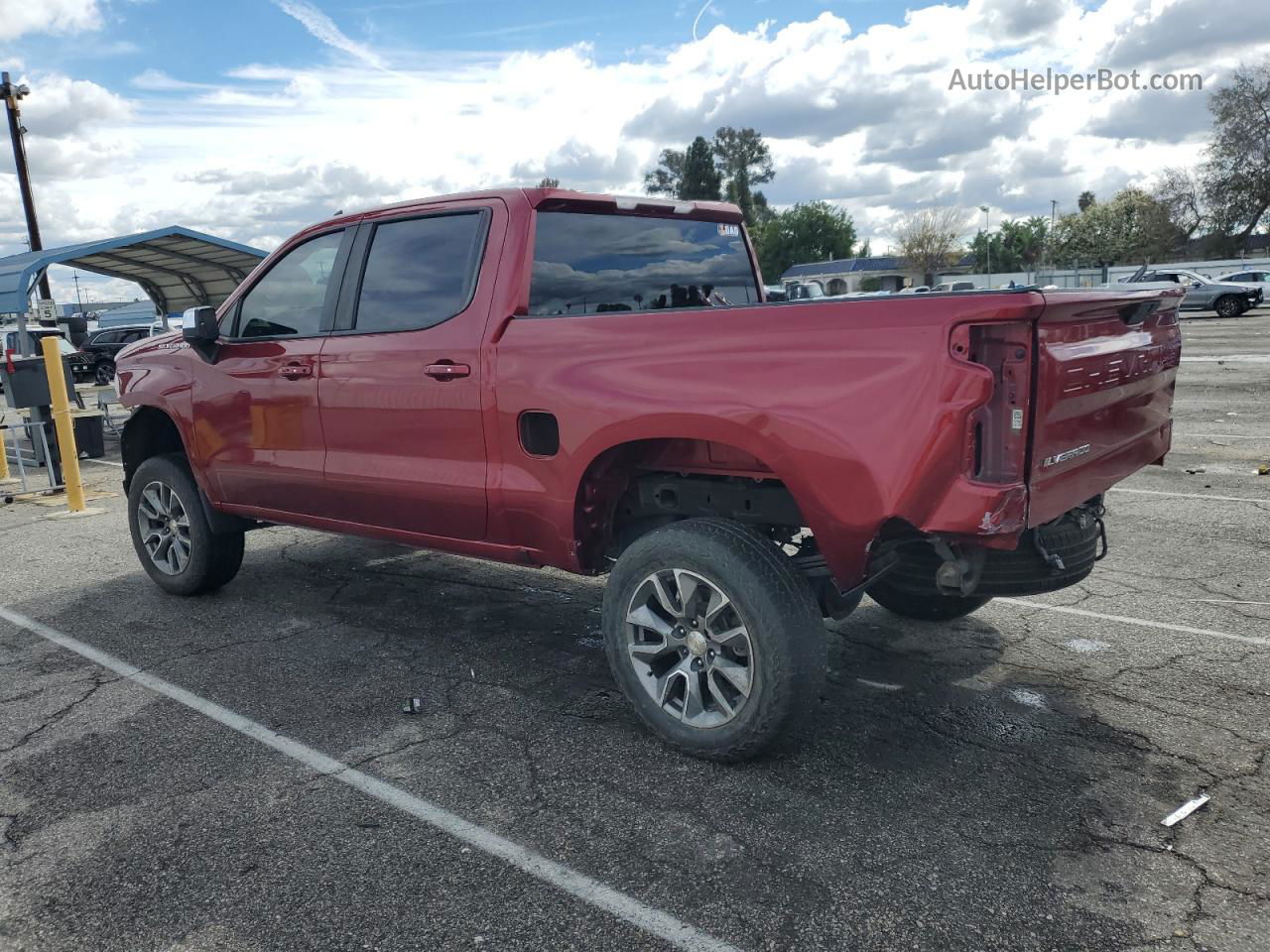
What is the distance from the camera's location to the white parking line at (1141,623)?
4656 mm

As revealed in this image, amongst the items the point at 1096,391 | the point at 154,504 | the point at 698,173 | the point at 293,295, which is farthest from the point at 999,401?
the point at 698,173

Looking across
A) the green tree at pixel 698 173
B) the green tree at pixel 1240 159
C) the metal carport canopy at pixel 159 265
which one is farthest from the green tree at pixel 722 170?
the metal carport canopy at pixel 159 265

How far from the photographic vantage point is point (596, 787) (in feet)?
11.4

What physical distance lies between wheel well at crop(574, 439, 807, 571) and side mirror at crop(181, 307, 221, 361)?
250 cm

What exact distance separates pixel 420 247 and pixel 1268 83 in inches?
2609

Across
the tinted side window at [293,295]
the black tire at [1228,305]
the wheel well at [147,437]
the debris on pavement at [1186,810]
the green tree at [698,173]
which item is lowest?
the black tire at [1228,305]

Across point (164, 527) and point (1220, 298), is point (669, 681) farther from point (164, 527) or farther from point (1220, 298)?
point (1220, 298)

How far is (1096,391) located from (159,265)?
18.4 metres

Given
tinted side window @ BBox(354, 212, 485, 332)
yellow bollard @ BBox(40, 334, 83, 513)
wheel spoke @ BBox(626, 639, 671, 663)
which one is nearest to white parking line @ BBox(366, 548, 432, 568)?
tinted side window @ BBox(354, 212, 485, 332)

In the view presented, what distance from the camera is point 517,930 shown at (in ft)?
8.85

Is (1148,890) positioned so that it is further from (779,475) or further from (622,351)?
(622,351)

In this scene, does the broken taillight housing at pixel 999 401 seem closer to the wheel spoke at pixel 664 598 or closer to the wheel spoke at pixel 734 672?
the wheel spoke at pixel 734 672

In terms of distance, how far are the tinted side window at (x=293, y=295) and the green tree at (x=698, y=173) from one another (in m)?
85.8

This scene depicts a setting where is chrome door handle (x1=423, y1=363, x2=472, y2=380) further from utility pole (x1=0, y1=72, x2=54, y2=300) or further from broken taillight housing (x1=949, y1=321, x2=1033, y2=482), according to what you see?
utility pole (x1=0, y1=72, x2=54, y2=300)
